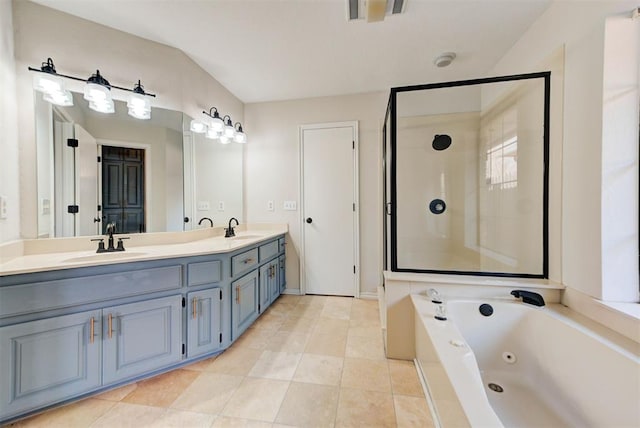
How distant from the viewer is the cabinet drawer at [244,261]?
193 cm

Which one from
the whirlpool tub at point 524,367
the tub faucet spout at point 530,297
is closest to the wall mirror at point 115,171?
the whirlpool tub at point 524,367

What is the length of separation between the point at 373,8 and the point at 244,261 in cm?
198

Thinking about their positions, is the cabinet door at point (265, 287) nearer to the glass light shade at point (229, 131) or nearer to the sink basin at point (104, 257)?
the sink basin at point (104, 257)

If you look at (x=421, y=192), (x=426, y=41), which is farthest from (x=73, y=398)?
(x=426, y=41)

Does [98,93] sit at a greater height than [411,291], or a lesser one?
greater

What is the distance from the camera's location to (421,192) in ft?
8.11

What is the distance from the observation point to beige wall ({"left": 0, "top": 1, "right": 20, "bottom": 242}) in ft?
4.79

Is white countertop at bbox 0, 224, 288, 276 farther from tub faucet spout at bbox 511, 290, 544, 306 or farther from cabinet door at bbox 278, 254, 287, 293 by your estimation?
tub faucet spout at bbox 511, 290, 544, 306

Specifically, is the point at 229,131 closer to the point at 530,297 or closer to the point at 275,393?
the point at 275,393

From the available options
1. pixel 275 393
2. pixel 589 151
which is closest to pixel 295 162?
pixel 275 393

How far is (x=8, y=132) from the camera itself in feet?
4.93

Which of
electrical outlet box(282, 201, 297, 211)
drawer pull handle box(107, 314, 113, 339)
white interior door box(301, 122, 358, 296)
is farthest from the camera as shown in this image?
electrical outlet box(282, 201, 297, 211)

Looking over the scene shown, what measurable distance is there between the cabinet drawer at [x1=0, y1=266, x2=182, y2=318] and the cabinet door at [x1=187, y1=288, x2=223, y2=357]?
0.18 metres

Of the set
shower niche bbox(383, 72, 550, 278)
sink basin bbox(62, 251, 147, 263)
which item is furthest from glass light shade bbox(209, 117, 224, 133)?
shower niche bbox(383, 72, 550, 278)
